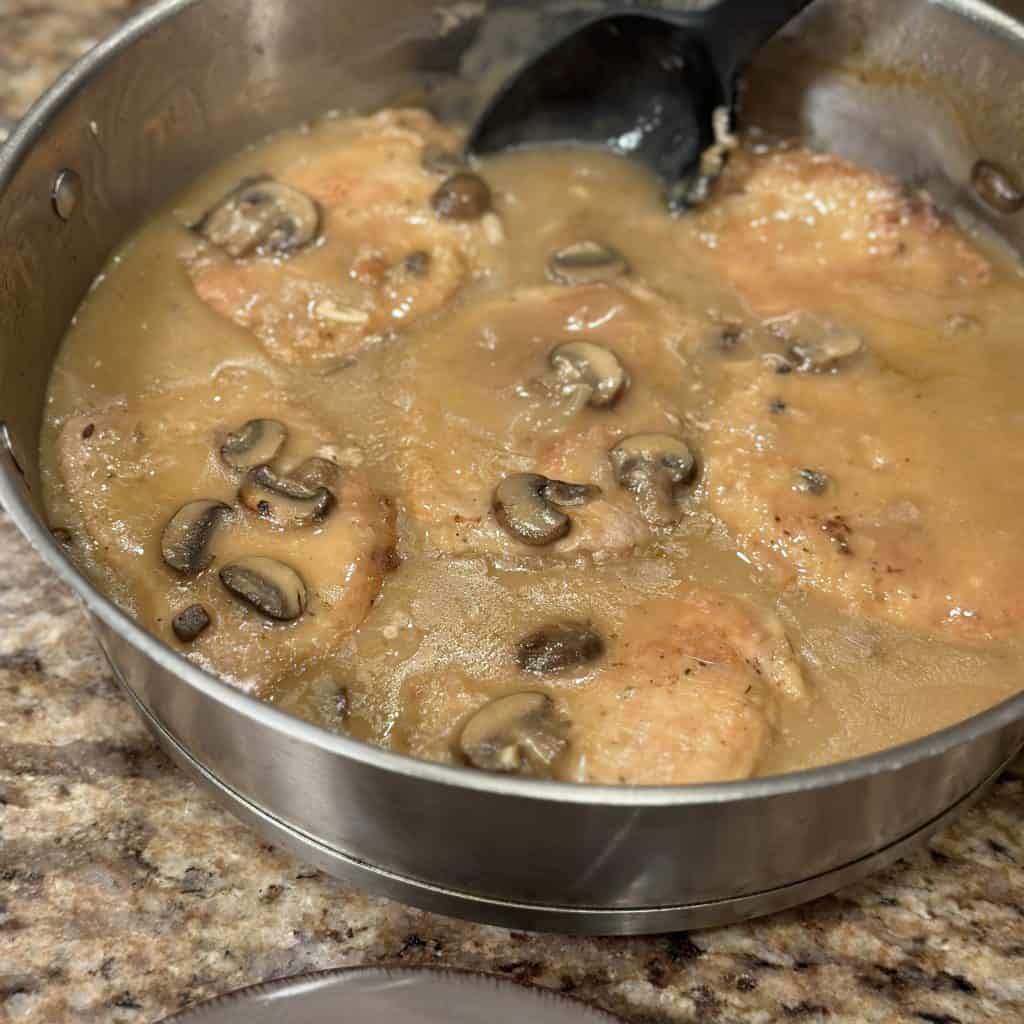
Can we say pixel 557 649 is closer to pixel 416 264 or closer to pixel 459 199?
pixel 416 264

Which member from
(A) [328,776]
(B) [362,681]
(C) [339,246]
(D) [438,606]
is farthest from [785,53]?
(A) [328,776]

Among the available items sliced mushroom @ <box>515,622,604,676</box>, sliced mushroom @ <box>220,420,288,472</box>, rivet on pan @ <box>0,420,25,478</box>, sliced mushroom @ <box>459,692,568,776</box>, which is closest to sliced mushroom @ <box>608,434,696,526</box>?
sliced mushroom @ <box>515,622,604,676</box>

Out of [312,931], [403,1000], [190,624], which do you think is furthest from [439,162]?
[403,1000]

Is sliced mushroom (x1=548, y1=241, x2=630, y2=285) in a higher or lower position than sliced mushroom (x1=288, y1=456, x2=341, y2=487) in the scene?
higher

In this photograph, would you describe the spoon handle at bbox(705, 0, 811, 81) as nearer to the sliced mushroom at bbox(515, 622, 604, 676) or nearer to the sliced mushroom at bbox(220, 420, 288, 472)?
the sliced mushroom at bbox(220, 420, 288, 472)

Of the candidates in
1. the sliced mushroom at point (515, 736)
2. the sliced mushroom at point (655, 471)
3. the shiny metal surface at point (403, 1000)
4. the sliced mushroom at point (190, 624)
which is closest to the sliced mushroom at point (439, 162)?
the sliced mushroom at point (655, 471)

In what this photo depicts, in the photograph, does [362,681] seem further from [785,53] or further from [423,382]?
[785,53]

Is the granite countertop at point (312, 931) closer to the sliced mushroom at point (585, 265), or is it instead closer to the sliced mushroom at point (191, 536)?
the sliced mushroom at point (191, 536)

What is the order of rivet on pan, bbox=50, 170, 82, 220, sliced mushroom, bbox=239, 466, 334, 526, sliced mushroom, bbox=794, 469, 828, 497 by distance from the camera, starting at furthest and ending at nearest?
rivet on pan, bbox=50, 170, 82, 220 < sliced mushroom, bbox=794, 469, 828, 497 < sliced mushroom, bbox=239, 466, 334, 526
